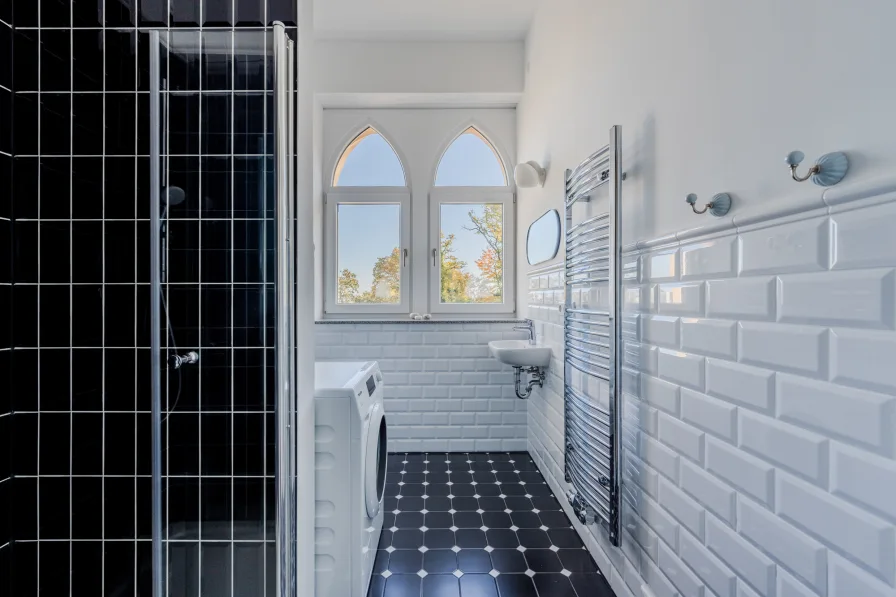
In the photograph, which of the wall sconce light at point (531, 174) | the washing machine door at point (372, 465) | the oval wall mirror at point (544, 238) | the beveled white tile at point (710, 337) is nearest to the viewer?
the beveled white tile at point (710, 337)

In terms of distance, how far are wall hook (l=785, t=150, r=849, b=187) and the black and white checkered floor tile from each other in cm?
161

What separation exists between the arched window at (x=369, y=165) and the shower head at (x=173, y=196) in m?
2.41

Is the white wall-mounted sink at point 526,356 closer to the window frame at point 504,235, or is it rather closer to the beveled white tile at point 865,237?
the window frame at point 504,235

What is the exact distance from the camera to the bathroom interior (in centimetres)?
78

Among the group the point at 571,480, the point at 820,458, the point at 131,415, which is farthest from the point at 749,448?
the point at 131,415

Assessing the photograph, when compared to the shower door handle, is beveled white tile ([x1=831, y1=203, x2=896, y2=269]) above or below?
above

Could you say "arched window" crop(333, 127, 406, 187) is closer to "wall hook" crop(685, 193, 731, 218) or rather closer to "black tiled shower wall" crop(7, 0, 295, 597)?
"black tiled shower wall" crop(7, 0, 295, 597)

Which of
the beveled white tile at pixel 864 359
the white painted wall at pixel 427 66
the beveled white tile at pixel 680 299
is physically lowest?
the beveled white tile at pixel 864 359

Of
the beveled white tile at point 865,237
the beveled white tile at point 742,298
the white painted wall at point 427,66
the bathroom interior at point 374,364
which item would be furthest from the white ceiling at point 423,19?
the beveled white tile at point 865,237

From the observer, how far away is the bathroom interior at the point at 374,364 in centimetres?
78

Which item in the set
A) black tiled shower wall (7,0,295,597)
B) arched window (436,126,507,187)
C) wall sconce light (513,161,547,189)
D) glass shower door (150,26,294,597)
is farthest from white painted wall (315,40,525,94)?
glass shower door (150,26,294,597)

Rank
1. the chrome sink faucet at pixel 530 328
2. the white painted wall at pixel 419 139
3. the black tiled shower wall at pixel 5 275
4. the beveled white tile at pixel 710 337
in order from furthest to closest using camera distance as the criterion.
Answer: the white painted wall at pixel 419 139, the chrome sink faucet at pixel 530 328, the black tiled shower wall at pixel 5 275, the beveled white tile at pixel 710 337

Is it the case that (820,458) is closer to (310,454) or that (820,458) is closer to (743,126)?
(743,126)

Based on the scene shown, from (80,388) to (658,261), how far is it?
191 cm
